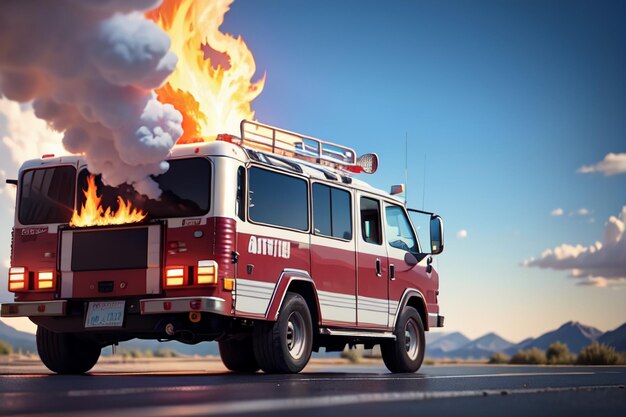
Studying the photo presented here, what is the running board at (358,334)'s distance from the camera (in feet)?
50.8

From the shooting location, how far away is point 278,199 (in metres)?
14.8

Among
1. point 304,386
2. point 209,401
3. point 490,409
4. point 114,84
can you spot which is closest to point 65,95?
point 114,84

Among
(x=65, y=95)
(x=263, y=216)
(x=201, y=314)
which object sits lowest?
(x=201, y=314)

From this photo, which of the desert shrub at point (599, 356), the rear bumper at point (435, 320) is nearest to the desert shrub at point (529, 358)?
the desert shrub at point (599, 356)

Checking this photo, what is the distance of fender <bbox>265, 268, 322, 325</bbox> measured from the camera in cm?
1417

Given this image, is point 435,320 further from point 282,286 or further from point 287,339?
point 282,286

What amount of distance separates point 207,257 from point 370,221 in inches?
168

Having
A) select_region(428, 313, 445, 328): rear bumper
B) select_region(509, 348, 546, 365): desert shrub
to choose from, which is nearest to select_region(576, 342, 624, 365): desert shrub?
select_region(509, 348, 546, 365): desert shrub

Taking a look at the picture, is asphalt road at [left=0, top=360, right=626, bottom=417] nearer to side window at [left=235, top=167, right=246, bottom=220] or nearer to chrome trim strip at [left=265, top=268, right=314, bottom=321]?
chrome trim strip at [left=265, top=268, right=314, bottom=321]

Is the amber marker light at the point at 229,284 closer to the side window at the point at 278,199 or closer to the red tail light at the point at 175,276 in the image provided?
the red tail light at the point at 175,276

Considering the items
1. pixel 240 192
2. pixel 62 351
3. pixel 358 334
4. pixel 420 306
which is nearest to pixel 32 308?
pixel 62 351

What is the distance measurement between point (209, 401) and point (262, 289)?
5591 mm

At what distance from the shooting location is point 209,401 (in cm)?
855

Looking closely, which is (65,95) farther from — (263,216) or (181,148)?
(263,216)
